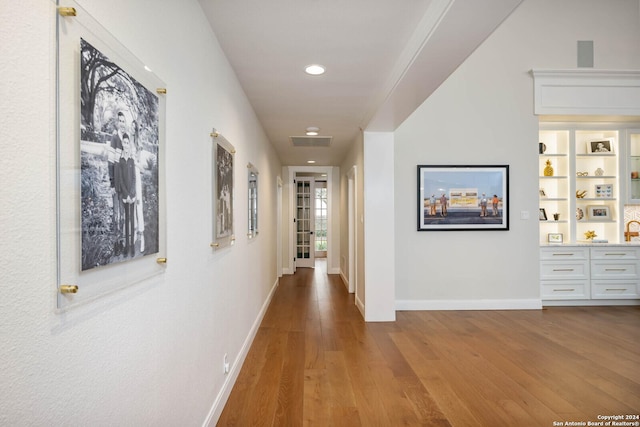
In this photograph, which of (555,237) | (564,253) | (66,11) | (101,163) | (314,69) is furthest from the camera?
(555,237)

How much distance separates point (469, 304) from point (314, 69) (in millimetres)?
3760

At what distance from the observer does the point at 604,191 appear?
17.5 ft

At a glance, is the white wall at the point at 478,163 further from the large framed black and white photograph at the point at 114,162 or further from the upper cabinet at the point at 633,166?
the large framed black and white photograph at the point at 114,162

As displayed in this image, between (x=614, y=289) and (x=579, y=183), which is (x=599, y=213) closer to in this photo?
(x=579, y=183)

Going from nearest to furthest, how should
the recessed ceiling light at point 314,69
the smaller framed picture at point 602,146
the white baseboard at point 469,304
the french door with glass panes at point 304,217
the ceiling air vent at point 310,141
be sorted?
the recessed ceiling light at point 314,69 → the white baseboard at point 469,304 → the ceiling air vent at point 310,141 → the smaller framed picture at point 602,146 → the french door with glass panes at point 304,217

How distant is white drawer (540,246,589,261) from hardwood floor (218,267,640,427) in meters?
0.74

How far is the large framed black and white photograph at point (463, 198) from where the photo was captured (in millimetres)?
4926

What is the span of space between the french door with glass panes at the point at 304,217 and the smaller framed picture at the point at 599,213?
5488mm

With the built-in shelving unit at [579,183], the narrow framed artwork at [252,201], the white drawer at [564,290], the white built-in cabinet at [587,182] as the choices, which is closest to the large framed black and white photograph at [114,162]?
the narrow framed artwork at [252,201]

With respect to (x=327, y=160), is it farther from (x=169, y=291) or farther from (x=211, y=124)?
(x=169, y=291)

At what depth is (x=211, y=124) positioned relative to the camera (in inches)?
85.7

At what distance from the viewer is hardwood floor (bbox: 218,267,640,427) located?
→ 232 cm

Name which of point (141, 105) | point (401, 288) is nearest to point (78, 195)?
point (141, 105)

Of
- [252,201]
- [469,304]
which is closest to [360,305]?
[469,304]
